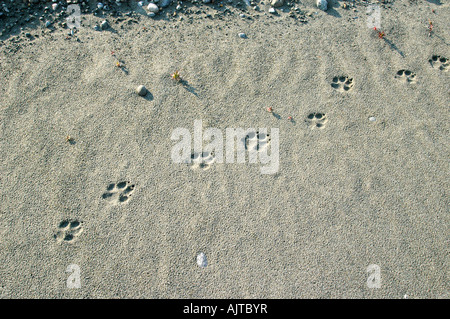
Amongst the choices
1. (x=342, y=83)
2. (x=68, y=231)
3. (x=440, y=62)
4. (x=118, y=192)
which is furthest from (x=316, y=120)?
(x=68, y=231)

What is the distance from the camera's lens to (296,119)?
4930 mm

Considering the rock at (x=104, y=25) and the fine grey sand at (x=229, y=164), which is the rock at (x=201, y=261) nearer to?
the fine grey sand at (x=229, y=164)

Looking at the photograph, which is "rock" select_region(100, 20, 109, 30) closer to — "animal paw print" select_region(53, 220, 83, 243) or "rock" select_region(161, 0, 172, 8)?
"rock" select_region(161, 0, 172, 8)

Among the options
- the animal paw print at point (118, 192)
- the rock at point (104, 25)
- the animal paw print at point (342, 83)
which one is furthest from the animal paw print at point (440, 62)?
the rock at point (104, 25)

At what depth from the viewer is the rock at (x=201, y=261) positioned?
3922 millimetres

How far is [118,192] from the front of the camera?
4.38 meters

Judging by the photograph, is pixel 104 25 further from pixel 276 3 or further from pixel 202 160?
pixel 202 160

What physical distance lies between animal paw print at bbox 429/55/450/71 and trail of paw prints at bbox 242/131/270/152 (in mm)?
2816

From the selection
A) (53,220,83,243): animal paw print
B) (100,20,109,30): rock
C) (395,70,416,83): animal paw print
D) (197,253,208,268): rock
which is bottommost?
(197,253,208,268): rock

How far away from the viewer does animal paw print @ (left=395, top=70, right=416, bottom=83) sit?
5.34 m

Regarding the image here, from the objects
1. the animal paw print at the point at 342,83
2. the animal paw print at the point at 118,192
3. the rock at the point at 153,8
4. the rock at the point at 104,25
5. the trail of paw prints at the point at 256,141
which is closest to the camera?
the animal paw print at the point at 118,192

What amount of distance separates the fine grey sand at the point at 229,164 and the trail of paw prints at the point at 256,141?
0.18 m

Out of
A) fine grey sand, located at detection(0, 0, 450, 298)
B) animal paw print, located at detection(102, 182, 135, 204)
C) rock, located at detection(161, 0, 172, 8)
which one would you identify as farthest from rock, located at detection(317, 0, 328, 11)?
animal paw print, located at detection(102, 182, 135, 204)

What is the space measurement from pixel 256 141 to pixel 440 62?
308 cm
